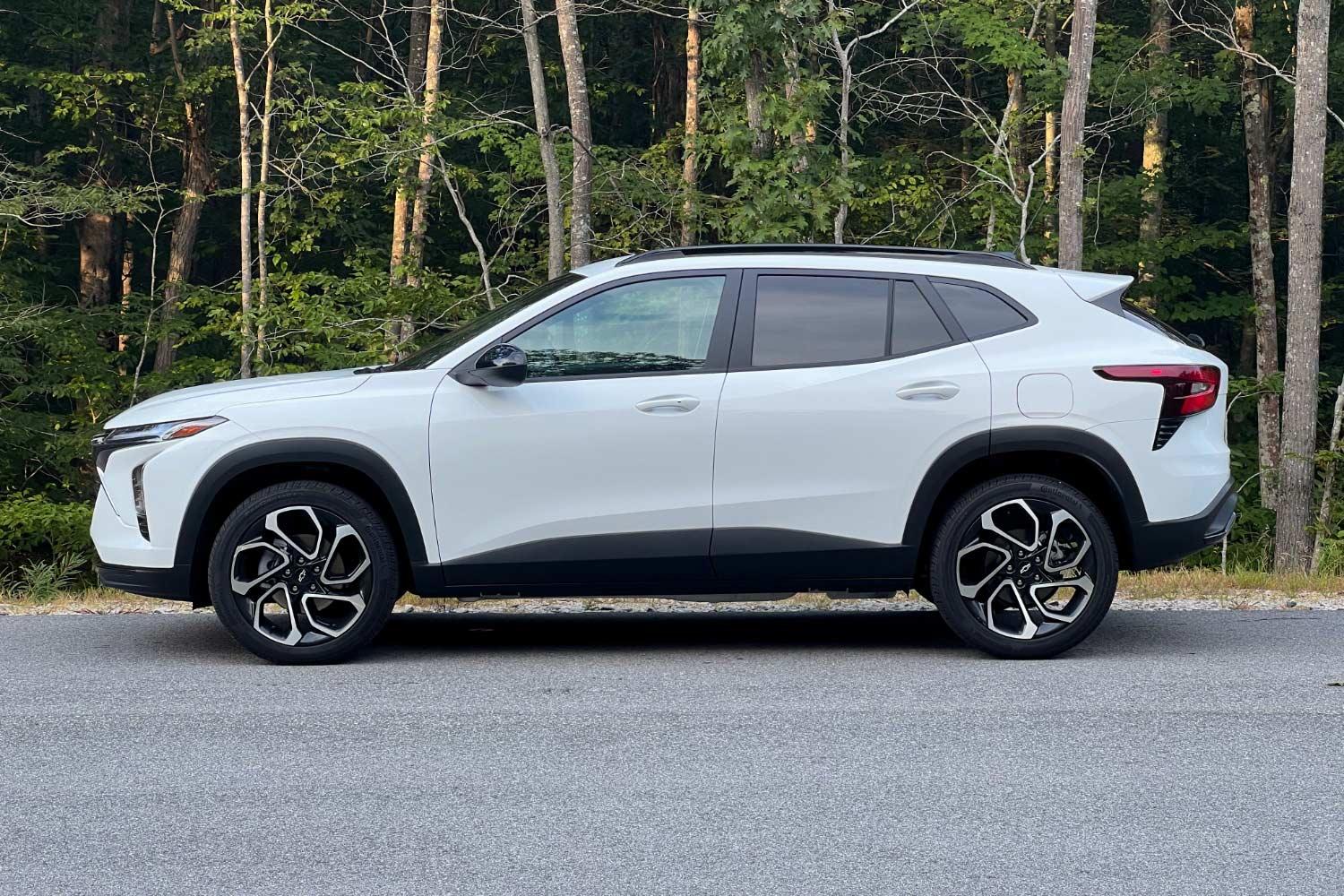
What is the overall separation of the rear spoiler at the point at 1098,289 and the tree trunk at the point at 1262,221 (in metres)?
19.0

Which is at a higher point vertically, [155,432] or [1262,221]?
[1262,221]

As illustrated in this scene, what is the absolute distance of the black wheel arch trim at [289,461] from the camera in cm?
669

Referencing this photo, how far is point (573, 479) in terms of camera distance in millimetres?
6699

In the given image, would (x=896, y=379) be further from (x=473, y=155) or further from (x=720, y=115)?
(x=473, y=155)

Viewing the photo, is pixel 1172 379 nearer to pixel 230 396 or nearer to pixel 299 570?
pixel 299 570

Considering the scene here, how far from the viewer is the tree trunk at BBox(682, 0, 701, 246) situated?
20547 millimetres

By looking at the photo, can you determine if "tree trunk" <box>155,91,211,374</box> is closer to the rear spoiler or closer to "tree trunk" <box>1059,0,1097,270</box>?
"tree trunk" <box>1059,0,1097,270</box>

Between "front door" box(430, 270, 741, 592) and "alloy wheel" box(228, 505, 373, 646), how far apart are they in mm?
433

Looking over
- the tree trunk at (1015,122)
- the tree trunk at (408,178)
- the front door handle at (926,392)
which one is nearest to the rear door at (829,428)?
the front door handle at (926,392)

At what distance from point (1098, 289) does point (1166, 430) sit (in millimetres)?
750

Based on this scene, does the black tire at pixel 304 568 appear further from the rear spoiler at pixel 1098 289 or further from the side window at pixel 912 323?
the rear spoiler at pixel 1098 289

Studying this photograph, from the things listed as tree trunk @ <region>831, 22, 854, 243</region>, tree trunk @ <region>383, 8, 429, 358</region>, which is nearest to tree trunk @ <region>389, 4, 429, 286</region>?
tree trunk @ <region>383, 8, 429, 358</region>

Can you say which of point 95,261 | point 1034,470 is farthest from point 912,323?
point 95,261

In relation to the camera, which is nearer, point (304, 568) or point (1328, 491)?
point (304, 568)
